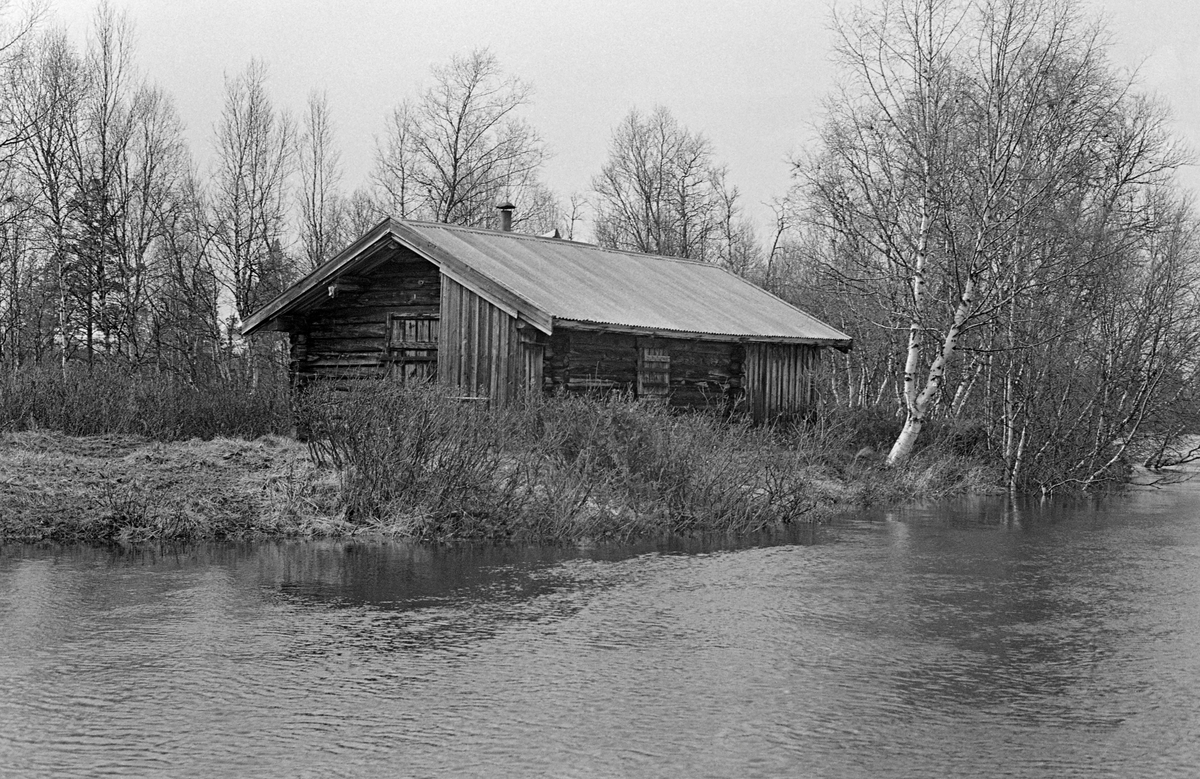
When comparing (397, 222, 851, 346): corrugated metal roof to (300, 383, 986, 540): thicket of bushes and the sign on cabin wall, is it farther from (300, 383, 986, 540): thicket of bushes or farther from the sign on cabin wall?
(300, 383, 986, 540): thicket of bushes

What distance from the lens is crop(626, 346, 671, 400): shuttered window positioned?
79.2 ft

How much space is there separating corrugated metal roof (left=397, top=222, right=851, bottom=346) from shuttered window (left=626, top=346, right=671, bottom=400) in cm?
69

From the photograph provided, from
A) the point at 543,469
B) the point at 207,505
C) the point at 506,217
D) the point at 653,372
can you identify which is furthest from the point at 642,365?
the point at 207,505

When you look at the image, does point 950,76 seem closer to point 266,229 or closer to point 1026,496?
point 1026,496

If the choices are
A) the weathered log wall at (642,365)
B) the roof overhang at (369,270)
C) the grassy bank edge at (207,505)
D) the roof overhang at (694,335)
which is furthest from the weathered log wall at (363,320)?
the grassy bank edge at (207,505)

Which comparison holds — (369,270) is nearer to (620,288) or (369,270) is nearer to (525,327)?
(525,327)

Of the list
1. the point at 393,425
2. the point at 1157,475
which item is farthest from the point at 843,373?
the point at 393,425

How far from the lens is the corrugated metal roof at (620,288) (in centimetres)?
2297

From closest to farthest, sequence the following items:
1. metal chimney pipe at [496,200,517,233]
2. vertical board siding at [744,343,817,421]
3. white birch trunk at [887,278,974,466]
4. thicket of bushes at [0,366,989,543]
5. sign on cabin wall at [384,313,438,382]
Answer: thicket of bushes at [0,366,989,543] → sign on cabin wall at [384,313,438,382] → white birch trunk at [887,278,974,466] → vertical board siding at [744,343,817,421] → metal chimney pipe at [496,200,517,233]

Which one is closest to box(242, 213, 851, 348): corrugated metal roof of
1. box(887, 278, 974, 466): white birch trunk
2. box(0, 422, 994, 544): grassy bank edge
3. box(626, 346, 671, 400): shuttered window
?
box(626, 346, 671, 400): shuttered window

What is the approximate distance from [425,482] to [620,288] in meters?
11.4

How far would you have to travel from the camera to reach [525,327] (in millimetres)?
21938

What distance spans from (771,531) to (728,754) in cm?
1079

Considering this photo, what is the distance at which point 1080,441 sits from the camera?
2627 cm
